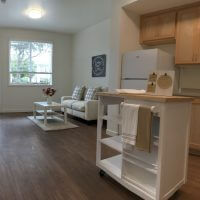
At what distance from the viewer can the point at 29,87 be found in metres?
7.25

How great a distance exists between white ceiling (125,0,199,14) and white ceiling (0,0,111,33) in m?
0.70

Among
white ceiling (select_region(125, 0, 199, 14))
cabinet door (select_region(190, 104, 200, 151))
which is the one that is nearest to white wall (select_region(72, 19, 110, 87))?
white ceiling (select_region(125, 0, 199, 14))

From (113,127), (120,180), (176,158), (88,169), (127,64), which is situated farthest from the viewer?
(113,127)

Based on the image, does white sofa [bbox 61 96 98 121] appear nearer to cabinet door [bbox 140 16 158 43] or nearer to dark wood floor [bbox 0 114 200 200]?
dark wood floor [bbox 0 114 200 200]

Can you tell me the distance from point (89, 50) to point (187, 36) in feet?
11.8

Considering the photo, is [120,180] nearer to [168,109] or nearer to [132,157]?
[132,157]

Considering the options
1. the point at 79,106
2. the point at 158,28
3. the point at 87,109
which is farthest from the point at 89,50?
the point at 158,28

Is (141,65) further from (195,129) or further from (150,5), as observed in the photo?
(195,129)

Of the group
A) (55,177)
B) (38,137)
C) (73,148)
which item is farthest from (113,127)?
(55,177)

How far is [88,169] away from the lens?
2.73 metres

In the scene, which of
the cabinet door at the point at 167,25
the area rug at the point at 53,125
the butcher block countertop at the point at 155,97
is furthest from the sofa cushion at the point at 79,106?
the butcher block countertop at the point at 155,97

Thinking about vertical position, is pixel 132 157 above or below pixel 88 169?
above

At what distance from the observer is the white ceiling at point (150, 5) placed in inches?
140

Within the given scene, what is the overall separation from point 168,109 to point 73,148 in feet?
7.05
